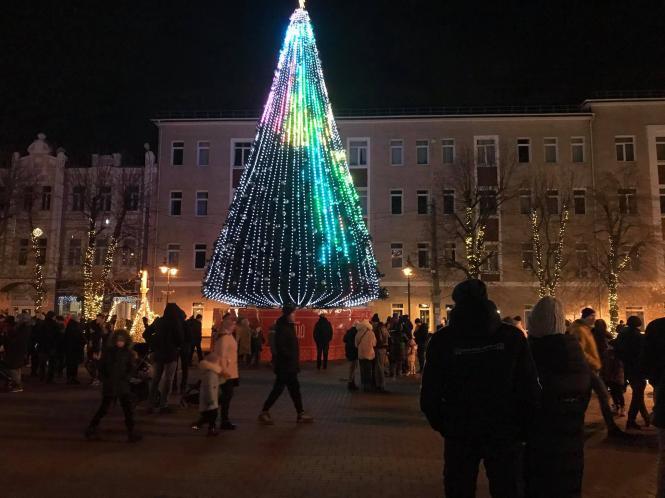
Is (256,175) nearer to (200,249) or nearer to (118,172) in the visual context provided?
(200,249)

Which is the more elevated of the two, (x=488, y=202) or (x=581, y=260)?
(x=488, y=202)

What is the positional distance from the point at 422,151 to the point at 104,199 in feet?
72.5

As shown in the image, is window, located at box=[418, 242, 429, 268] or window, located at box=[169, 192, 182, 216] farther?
window, located at box=[169, 192, 182, 216]

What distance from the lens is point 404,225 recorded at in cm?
4225

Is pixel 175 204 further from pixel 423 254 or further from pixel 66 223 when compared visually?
pixel 423 254

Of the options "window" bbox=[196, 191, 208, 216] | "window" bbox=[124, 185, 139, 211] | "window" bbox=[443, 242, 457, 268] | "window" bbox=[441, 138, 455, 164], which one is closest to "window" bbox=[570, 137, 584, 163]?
"window" bbox=[441, 138, 455, 164]

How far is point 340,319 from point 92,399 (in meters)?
13.6

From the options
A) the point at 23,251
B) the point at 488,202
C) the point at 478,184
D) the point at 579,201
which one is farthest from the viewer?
the point at 23,251

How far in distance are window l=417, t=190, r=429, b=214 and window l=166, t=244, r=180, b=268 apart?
1655cm

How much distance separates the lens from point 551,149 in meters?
42.4

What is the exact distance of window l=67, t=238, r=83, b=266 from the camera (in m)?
44.4

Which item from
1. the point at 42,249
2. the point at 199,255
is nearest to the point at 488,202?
the point at 199,255

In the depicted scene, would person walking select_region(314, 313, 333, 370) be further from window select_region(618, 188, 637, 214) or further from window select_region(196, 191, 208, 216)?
window select_region(618, 188, 637, 214)

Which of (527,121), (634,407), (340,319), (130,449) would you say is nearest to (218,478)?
(130,449)
